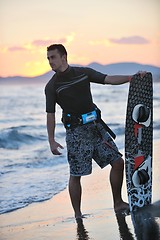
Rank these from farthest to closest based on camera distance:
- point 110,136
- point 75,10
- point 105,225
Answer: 1. point 75,10
2. point 110,136
3. point 105,225

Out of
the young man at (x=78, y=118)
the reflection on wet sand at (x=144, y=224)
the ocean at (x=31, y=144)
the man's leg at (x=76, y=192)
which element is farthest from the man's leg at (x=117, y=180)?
the ocean at (x=31, y=144)

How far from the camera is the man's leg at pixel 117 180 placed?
3576mm

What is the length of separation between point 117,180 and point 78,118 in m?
0.48

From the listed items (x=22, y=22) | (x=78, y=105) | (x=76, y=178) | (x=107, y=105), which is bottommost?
(x=107, y=105)

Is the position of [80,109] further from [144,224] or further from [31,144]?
[31,144]

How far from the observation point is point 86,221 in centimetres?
349

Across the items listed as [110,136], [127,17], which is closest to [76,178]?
[110,136]

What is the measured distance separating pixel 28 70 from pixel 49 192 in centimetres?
116

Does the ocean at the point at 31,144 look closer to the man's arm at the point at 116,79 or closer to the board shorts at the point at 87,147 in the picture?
the board shorts at the point at 87,147

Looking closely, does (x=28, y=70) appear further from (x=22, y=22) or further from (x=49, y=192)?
(x=49, y=192)

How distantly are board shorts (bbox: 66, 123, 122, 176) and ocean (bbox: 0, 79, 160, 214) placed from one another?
88cm

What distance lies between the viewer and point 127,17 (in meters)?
4.20

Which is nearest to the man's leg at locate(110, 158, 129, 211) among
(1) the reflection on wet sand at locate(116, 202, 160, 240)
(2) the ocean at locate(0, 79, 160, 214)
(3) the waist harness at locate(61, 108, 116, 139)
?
(1) the reflection on wet sand at locate(116, 202, 160, 240)

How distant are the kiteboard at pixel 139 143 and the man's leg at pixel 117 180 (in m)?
0.07
